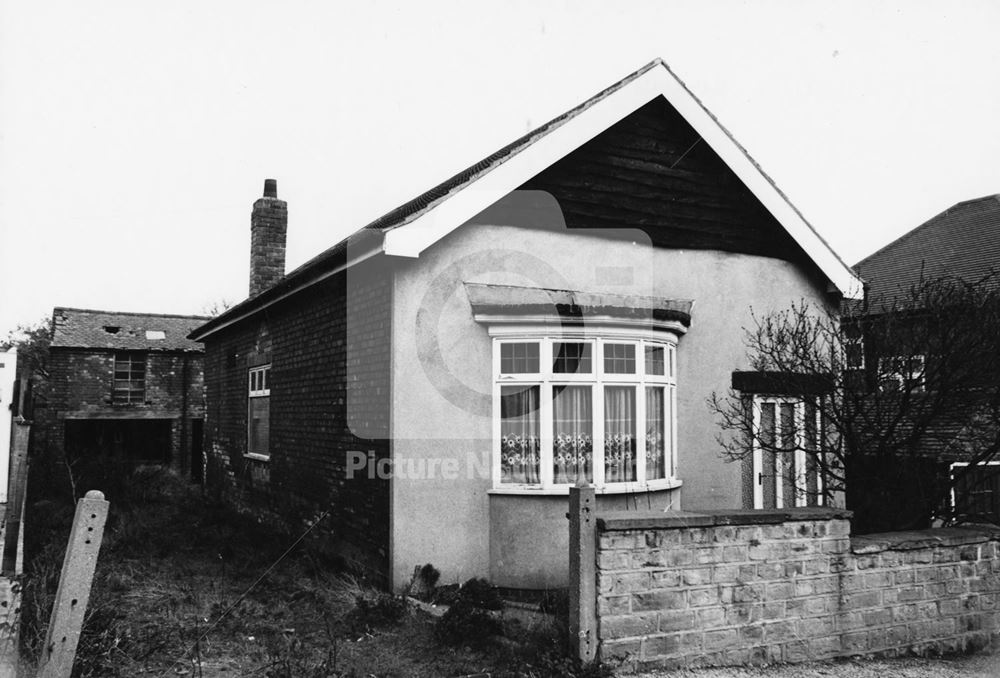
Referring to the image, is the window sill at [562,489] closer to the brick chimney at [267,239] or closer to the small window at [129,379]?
the brick chimney at [267,239]

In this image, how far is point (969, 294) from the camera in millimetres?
7262

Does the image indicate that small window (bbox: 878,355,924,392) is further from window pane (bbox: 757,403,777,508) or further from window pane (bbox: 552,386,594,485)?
window pane (bbox: 757,403,777,508)

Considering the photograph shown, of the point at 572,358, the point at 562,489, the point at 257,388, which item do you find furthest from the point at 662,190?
the point at 257,388

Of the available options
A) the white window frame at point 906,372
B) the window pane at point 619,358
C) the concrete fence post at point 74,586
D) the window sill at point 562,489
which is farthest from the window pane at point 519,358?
the concrete fence post at point 74,586

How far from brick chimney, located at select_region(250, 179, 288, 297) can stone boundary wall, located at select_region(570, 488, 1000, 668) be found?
13.4 meters

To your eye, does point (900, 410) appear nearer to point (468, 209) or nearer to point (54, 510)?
point (468, 209)

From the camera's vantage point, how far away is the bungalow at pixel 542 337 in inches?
320

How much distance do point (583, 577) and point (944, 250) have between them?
24.4 m

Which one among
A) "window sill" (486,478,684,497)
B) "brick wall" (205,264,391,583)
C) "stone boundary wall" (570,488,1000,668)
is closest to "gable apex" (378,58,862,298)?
"brick wall" (205,264,391,583)

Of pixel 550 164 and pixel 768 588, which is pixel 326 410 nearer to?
pixel 550 164

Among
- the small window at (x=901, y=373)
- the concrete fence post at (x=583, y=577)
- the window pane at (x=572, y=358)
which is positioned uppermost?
the window pane at (x=572, y=358)

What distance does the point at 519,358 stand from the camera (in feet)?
27.7

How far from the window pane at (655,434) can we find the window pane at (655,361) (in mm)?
190

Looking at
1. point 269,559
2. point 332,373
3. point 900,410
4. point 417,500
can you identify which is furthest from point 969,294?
point 269,559
